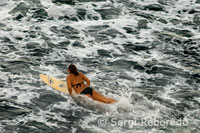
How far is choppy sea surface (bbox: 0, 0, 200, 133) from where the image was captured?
30.7 feet

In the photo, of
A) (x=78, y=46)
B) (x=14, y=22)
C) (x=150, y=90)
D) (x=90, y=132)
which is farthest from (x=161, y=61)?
(x=14, y=22)

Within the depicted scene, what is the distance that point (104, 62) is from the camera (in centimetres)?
1305

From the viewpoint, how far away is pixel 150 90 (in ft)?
36.2

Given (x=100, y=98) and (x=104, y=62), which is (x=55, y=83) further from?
(x=104, y=62)

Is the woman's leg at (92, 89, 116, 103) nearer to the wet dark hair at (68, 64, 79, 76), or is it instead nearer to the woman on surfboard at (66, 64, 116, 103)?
the woman on surfboard at (66, 64, 116, 103)

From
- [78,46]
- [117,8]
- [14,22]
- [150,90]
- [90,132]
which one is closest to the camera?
[90,132]

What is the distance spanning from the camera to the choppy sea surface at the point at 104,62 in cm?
935

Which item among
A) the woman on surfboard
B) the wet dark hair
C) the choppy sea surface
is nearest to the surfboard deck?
the choppy sea surface

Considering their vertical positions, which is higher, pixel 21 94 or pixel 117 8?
pixel 117 8

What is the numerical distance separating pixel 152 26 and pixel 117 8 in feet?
8.36

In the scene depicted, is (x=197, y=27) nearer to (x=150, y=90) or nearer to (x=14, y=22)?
(x=150, y=90)

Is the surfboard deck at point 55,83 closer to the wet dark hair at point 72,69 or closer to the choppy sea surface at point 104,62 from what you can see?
the choppy sea surface at point 104,62

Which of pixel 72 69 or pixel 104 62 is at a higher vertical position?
pixel 72 69

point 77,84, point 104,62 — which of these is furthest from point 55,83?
point 104,62
